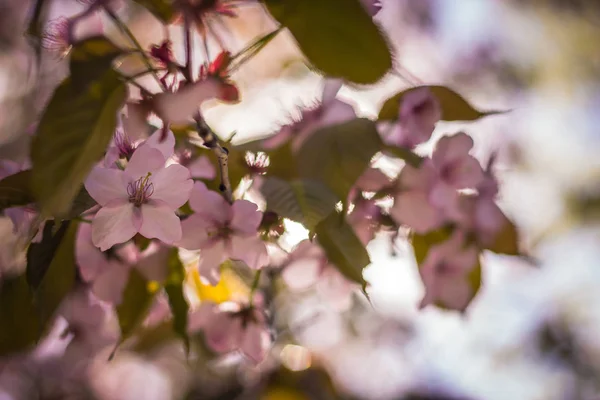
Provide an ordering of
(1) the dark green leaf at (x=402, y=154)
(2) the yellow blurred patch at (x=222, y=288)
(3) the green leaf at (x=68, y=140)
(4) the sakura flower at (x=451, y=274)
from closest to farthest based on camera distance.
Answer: (3) the green leaf at (x=68, y=140)
(1) the dark green leaf at (x=402, y=154)
(4) the sakura flower at (x=451, y=274)
(2) the yellow blurred patch at (x=222, y=288)

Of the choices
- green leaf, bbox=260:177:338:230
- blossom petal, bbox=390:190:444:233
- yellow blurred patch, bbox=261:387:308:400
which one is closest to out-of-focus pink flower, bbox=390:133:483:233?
blossom petal, bbox=390:190:444:233

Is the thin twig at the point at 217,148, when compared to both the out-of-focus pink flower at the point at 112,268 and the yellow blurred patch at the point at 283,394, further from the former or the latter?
the yellow blurred patch at the point at 283,394

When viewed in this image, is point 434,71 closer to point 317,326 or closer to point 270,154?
point 317,326

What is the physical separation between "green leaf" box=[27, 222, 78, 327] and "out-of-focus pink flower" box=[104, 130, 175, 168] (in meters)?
0.06

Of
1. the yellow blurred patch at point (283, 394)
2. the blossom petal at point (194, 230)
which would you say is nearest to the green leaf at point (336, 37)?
the blossom petal at point (194, 230)

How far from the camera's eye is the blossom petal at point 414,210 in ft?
1.50

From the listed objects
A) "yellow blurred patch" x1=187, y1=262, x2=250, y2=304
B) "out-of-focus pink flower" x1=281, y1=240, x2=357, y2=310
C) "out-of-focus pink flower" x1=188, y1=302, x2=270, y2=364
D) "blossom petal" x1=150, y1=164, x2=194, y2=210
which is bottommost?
"yellow blurred patch" x1=187, y1=262, x2=250, y2=304

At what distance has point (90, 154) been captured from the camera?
1.00 ft

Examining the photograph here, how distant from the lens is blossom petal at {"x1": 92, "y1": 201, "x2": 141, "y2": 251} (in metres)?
0.34

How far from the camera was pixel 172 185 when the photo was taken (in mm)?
365

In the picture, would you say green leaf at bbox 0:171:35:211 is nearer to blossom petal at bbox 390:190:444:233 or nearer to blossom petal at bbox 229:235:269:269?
blossom petal at bbox 229:235:269:269

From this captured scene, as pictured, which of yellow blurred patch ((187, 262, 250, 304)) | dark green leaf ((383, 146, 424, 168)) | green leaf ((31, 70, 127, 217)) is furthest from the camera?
yellow blurred patch ((187, 262, 250, 304))

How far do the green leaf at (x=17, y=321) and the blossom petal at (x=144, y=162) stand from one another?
0.17m

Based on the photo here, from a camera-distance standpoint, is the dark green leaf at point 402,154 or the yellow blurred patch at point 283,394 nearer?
the dark green leaf at point 402,154
